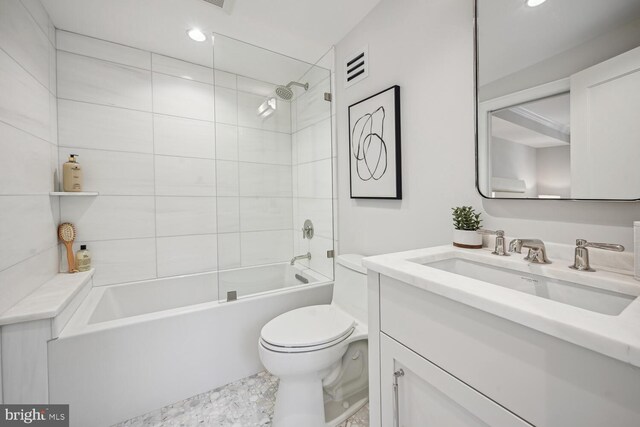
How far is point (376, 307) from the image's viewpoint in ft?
2.89

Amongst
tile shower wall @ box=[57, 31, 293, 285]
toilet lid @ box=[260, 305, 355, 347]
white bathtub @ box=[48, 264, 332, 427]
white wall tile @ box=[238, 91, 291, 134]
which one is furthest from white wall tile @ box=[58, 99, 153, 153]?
toilet lid @ box=[260, 305, 355, 347]

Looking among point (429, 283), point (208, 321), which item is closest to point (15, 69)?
point (208, 321)

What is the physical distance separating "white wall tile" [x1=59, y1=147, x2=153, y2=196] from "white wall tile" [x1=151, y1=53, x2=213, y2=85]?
736 millimetres

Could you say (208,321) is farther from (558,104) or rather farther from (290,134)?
(558,104)

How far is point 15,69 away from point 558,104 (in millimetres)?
2376

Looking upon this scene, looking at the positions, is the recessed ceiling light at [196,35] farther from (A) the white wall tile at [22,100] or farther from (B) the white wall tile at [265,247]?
(B) the white wall tile at [265,247]

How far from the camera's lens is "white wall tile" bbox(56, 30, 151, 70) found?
1.84m

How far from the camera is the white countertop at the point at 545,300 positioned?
401mm

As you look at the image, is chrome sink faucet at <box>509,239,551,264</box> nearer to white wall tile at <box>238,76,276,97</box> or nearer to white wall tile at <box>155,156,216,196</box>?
white wall tile at <box>238,76,276,97</box>

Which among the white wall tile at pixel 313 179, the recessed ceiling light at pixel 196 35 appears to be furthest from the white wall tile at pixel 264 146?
the recessed ceiling light at pixel 196 35

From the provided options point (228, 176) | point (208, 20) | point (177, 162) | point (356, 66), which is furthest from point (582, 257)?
point (177, 162)

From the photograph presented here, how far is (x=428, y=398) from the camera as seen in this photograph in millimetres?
711

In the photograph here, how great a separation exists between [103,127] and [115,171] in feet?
1.11

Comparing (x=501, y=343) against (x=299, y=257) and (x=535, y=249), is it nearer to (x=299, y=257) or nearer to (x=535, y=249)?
(x=535, y=249)
